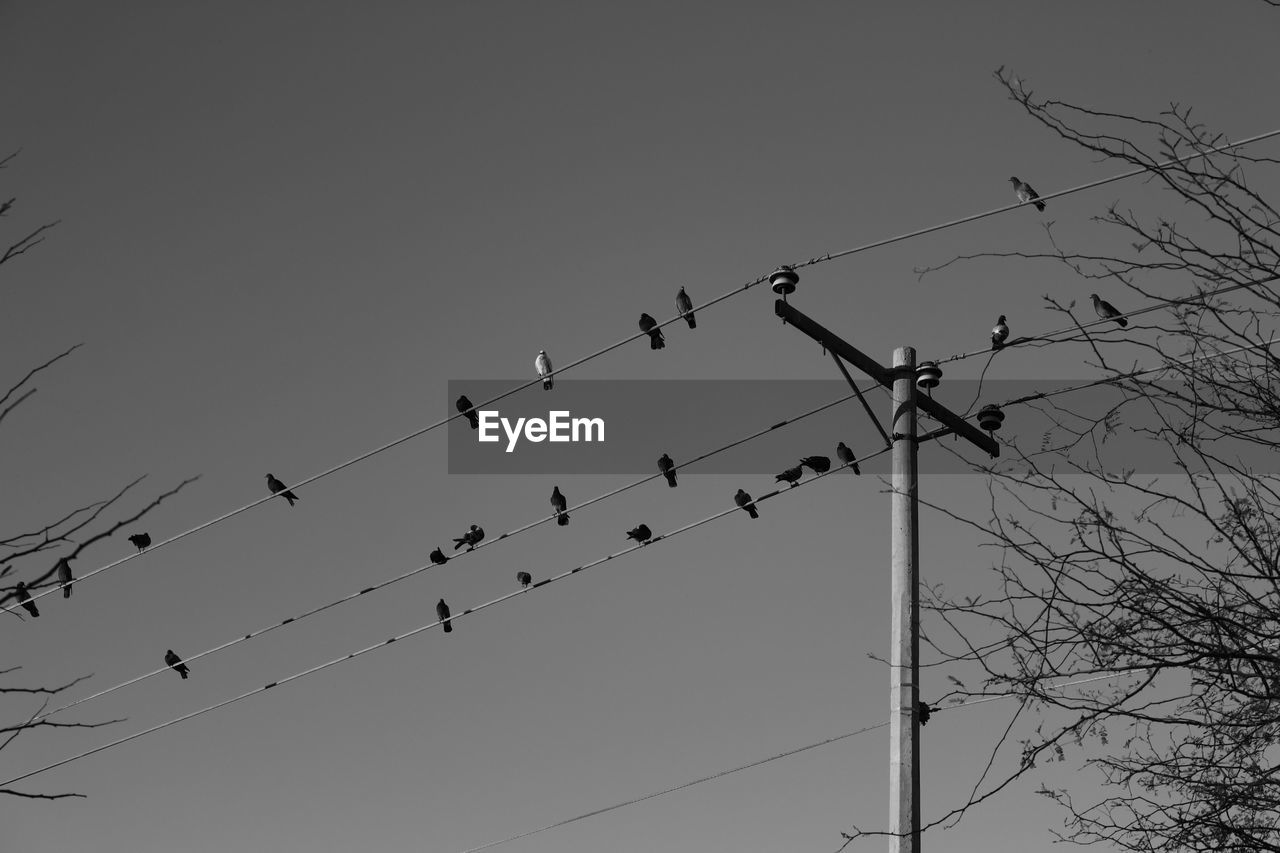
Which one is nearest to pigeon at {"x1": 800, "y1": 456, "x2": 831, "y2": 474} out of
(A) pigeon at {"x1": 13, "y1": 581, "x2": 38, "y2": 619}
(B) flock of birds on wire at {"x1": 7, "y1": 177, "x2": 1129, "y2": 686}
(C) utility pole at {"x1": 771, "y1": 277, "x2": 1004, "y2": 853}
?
(B) flock of birds on wire at {"x1": 7, "y1": 177, "x2": 1129, "y2": 686}

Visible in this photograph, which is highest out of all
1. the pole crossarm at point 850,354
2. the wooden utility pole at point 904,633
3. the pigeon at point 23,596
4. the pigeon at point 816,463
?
the pigeon at point 816,463

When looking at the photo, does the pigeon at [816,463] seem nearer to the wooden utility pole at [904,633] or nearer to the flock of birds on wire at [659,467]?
the flock of birds on wire at [659,467]

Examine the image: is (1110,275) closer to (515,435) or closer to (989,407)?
(989,407)

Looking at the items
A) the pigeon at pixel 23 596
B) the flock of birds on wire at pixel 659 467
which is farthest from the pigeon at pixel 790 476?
the pigeon at pixel 23 596

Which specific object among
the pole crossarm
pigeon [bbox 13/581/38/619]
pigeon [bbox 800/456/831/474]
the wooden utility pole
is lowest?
pigeon [bbox 13/581/38/619]

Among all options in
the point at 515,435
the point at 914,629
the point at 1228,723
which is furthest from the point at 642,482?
the point at 1228,723

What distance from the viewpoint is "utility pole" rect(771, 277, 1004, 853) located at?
8.26 metres

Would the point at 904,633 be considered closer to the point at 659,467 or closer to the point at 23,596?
the point at 23,596

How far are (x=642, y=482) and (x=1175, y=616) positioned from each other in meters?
8.40

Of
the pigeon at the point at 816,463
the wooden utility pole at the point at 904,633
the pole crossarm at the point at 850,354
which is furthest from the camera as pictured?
the pigeon at the point at 816,463

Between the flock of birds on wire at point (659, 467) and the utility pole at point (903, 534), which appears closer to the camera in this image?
the utility pole at point (903, 534)

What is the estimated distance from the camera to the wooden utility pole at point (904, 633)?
27.0 feet

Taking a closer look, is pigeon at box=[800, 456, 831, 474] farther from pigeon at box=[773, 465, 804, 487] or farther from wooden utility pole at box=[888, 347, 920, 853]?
wooden utility pole at box=[888, 347, 920, 853]

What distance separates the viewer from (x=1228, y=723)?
19.3 feet
